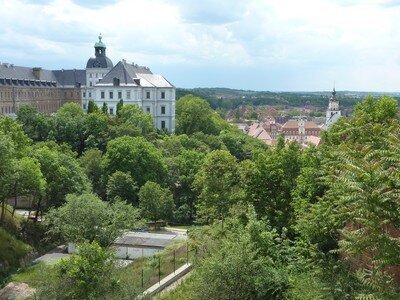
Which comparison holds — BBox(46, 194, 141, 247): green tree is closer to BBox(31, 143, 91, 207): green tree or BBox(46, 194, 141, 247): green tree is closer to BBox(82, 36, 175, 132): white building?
BBox(31, 143, 91, 207): green tree

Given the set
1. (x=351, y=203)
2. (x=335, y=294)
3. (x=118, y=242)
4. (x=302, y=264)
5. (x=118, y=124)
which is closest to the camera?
(x=351, y=203)

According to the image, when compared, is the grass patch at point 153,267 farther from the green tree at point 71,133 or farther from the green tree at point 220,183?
the green tree at point 71,133

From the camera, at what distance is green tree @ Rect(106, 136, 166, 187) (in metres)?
44.8

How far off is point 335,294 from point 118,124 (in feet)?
158

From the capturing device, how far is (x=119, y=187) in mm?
41844

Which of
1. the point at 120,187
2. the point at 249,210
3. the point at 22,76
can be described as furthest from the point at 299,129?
the point at 249,210

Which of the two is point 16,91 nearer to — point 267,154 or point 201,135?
point 201,135

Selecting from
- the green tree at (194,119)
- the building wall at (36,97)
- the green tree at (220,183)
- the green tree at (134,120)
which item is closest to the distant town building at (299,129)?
the building wall at (36,97)

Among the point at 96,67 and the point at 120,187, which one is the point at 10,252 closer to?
the point at 120,187

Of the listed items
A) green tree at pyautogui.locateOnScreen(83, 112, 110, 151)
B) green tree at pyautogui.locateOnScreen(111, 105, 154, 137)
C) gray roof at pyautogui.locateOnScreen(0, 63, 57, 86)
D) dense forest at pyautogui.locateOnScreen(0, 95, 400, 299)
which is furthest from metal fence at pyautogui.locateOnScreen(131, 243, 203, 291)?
gray roof at pyautogui.locateOnScreen(0, 63, 57, 86)

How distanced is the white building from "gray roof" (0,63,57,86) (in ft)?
60.5

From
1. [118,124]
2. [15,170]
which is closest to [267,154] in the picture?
[15,170]

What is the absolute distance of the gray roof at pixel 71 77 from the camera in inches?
4016

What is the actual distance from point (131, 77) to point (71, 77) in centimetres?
3240
